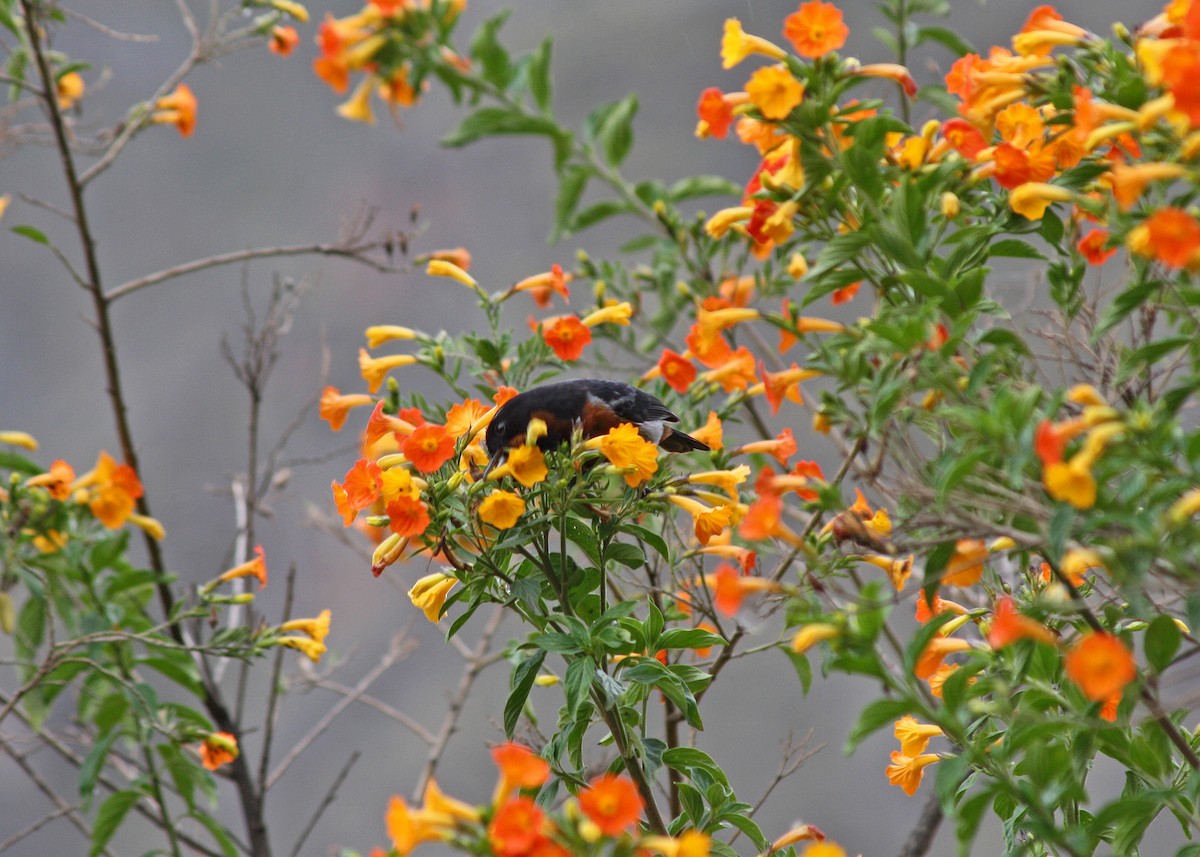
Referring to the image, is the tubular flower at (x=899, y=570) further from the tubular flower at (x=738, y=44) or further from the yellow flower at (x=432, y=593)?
the tubular flower at (x=738, y=44)

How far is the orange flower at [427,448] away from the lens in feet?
6.45

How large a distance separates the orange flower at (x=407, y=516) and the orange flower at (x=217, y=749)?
1.27 metres

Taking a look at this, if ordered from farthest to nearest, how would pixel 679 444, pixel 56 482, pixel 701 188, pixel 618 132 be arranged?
pixel 701 188
pixel 618 132
pixel 56 482
pixel 679 444

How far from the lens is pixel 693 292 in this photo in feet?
11.4

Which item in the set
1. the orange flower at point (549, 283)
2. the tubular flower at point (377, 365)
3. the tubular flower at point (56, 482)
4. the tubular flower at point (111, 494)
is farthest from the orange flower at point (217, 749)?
the orange flower at point (549, 283)

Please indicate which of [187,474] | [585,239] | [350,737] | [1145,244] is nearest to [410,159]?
[585,239]

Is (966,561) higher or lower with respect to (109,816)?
lower

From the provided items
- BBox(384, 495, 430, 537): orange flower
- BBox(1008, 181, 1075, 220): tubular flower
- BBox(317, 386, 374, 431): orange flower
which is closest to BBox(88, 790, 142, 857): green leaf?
BBox(317, 386, 374, 431): orange flower

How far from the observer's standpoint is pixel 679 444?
2811 millimetres

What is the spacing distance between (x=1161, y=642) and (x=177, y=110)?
10.8ft

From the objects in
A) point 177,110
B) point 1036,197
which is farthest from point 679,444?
point 177,110

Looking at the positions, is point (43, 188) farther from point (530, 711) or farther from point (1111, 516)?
point (1111, 516)

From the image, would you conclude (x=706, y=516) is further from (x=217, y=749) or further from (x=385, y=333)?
(x=217, y=749)

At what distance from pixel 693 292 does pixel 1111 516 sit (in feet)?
7.01
